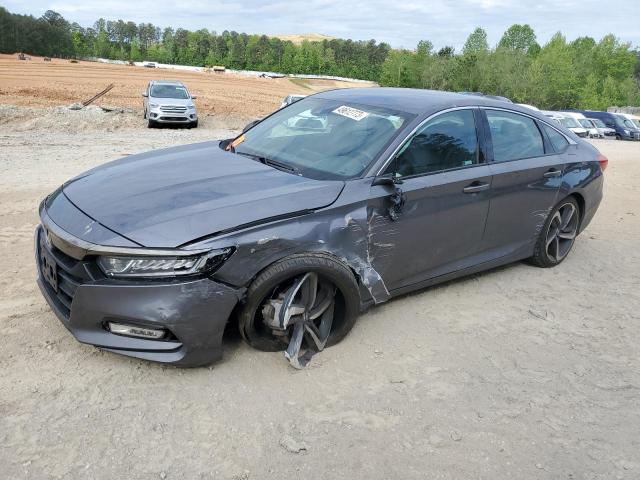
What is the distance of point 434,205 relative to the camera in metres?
3.94

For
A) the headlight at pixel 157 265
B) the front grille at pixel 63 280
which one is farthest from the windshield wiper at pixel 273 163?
the front grille at pixel 63 280

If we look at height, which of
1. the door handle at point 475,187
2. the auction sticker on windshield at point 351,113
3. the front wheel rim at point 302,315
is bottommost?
the front wheel rim at point 302,315

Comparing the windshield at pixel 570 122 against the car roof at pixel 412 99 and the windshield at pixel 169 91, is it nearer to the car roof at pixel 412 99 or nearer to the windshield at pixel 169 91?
the windshield at pixel 169 91

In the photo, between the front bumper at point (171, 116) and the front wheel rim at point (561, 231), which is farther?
the front bumper at point (171, 116)

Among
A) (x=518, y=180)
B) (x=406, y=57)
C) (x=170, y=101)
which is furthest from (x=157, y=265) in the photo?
(x=406, y=57)

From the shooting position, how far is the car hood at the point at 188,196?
9.86 feet

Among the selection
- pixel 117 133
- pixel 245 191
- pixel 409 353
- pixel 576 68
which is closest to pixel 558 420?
pixel 409 353

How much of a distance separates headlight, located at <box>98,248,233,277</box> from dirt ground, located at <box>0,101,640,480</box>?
0.64 meters

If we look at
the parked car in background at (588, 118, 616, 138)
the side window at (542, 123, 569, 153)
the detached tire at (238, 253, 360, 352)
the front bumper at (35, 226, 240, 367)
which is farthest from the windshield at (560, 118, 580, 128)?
the front bumper at (35, 226, 240, 367)

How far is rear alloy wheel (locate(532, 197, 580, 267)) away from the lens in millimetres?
5141

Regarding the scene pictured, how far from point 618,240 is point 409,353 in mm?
4195

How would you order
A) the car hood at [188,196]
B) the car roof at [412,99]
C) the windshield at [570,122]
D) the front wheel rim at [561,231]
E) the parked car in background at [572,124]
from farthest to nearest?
1. the windshield at [570,122]
2. the parked car in background at [572,124]
3. the front wheel rim at [561,231]
4. the car roof at [412,99]
5. the car hood at [188,196]

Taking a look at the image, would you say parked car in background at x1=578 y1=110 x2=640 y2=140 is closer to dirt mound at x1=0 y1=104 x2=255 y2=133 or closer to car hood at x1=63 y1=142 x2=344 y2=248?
dirt mound at x1=0 y1=104 x2=255 y2=133

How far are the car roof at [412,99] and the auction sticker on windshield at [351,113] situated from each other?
0.13 metres
